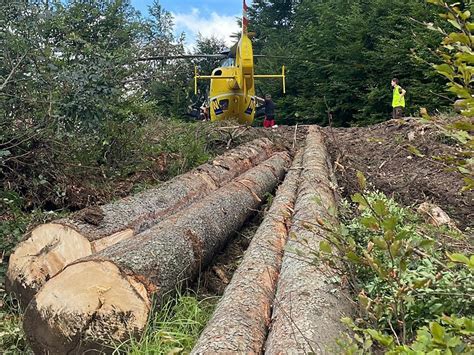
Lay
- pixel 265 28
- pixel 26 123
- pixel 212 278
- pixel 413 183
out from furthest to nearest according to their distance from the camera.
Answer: pixel 265 28 → pixel 413 183 → pixel 26 123 → pixel 212 278

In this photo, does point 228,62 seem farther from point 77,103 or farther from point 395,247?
point 395,247

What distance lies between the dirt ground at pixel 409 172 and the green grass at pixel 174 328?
187cm

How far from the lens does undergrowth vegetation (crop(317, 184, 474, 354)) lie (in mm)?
1350

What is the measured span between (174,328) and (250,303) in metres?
0.57

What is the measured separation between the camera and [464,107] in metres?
1.61

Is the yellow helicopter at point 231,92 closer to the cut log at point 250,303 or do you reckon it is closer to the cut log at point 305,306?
the cut log at point 250,303

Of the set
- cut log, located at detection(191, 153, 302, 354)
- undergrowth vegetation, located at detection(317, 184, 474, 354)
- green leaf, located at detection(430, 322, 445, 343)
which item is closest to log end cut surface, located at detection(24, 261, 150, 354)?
cut log, located at detection(191, 153, 302, 354)

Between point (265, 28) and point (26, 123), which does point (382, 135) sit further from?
point (265, 28)

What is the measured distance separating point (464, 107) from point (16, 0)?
522cm

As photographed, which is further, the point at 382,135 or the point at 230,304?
the point at 382,135

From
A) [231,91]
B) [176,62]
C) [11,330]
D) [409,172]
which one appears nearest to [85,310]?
[11,330]

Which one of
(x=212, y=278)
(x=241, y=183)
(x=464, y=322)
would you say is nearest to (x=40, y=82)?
(x=241, y=183)

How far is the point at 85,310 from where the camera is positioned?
2.80 m

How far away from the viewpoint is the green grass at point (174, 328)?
2756mm
